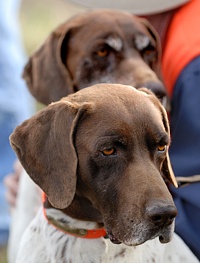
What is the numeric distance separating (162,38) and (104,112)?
1758 millimetres

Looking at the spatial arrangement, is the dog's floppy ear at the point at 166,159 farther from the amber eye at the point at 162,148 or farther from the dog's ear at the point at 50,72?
the dog's ear at the point at 50,72

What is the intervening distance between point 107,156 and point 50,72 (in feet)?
5.05

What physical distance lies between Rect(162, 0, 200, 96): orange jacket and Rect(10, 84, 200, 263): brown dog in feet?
3.22

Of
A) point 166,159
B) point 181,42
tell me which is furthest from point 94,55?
point 166,159

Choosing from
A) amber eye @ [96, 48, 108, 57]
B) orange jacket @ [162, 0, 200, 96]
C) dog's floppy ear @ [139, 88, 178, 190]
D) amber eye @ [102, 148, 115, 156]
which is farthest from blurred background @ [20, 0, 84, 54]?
amber eye @ [102, 148, 115, 156]

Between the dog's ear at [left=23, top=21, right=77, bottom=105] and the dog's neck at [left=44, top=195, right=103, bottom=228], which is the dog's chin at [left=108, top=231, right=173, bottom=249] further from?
the dog's ear at [left=23, top=21, right=77, bottom=105]

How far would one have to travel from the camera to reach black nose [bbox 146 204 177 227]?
3000 mm

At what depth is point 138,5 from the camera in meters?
5.00

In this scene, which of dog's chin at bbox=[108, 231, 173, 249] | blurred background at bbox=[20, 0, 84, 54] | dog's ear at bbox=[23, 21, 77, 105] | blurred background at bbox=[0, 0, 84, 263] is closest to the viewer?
dog's chin at bbox=[108, 231, 173, 249]

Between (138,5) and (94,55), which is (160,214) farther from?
(138,5)

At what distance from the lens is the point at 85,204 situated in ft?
11.1

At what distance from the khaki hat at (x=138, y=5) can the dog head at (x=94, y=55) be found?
20 cm

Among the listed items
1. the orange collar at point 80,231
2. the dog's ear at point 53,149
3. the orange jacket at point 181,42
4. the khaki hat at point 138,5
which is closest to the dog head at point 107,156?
the dog's ear at point 53,149

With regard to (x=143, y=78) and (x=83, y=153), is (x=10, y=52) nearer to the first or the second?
(x=143, y=78)
